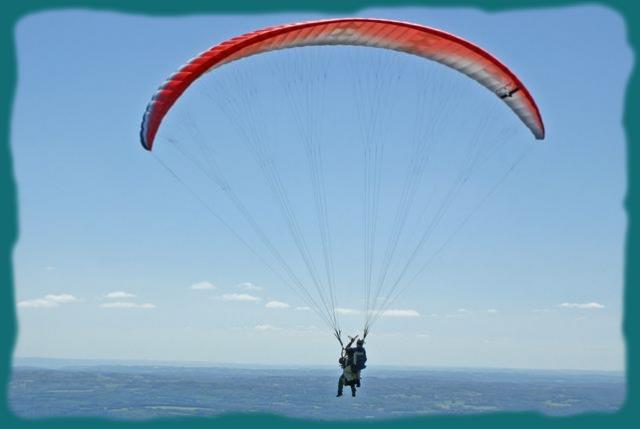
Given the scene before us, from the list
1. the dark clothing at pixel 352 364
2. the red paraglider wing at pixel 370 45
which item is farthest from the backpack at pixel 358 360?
the red paraglider wing at pixel 370 45

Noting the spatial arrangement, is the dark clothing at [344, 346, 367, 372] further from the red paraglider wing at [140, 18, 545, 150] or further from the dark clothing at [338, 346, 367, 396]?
the red paraglider wing at [140, 18, 545, 150]

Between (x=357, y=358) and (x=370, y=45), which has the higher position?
(x=370, y=45)

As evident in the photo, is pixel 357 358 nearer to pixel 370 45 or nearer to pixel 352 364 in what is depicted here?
pixel 352 364

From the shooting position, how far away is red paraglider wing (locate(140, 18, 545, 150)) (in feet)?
38.1

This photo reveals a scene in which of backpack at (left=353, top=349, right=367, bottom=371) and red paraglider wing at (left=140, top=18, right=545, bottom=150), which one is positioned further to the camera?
backpack at (left=353, top=349, right=367, bottom=371)

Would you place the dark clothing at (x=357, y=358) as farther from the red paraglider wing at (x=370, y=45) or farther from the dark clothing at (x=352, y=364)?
the red paraglider wing at (x=370, y=45)

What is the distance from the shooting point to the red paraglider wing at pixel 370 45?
11.6 m

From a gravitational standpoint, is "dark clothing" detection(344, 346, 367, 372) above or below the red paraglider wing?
below

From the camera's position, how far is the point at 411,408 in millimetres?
68375

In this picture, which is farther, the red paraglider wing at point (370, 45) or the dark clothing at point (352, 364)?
the dark clothing at point (352, 364)

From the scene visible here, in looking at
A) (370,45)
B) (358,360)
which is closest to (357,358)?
(358,360)

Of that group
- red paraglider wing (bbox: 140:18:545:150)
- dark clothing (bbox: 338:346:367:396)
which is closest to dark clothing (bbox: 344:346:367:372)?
dark clothing (bbox: 338:346:367:396)

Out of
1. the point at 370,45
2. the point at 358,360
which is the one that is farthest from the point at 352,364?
the point at 370,45

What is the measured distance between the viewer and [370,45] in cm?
1294
